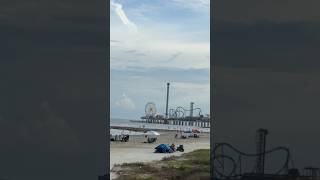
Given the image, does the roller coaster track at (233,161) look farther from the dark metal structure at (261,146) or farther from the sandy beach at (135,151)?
the sandy beach at (135,151)

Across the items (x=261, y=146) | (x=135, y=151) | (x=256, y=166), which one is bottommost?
(x=135, y=151)

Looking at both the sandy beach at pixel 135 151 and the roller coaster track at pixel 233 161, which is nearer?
the roller coaster track at pixel 233 161

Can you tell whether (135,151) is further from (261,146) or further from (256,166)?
(261,146)

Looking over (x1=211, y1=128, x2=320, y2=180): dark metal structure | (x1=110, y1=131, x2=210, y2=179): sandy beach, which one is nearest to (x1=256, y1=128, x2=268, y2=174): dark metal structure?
(x1=211, y1=128, x2=320, y2=180): dark metal structure

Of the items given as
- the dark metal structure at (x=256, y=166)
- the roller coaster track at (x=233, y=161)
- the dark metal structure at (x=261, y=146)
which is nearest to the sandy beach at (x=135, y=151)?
the roller coaster track at (x=233, y=161)

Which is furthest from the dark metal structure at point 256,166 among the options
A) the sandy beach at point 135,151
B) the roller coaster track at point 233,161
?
the sandy beach at point 135,151

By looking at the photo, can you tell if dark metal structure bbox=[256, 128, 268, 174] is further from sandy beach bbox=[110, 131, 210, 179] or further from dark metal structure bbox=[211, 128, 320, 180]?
sandy beach bbox=[110, 131, 210, 179]

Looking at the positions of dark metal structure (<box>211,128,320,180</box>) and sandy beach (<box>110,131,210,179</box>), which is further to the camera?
sandy beach (<box>110,131,210,179</box>)

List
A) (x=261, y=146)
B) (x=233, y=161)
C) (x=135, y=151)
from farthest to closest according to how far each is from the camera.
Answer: (x=135, y=151) < (x=233, y=161) < (x=261, y=146)

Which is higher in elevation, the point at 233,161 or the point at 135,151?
the point at 233,161

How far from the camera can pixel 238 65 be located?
951cm

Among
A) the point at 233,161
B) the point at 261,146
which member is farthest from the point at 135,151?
the point at 261,146

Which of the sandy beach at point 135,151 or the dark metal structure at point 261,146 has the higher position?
the dark metal structure at point 261,146
